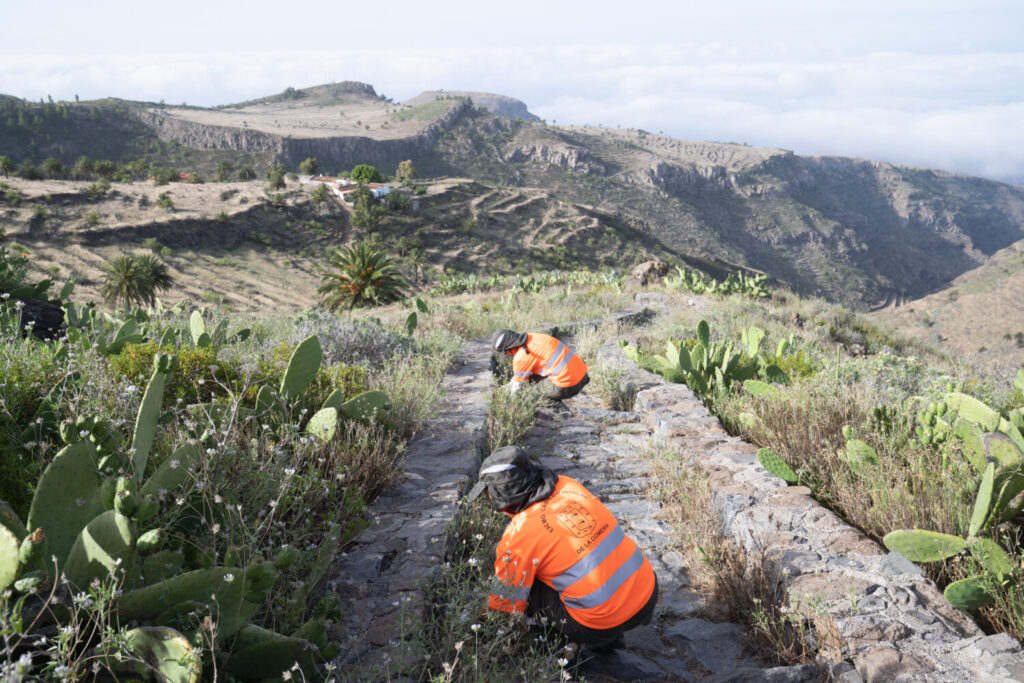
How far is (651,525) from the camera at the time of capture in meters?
3.95

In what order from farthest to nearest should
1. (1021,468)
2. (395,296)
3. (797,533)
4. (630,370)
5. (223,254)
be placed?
1. (223,254)
2. (395,296)
3. (630,370)
4. (797,533)
5. (1021,468)

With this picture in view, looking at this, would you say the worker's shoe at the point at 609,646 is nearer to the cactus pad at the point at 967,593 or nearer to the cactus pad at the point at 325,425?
the cactus pad at the point at 967,593

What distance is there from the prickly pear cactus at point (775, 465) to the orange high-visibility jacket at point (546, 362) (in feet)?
8.17

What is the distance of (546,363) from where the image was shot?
6012mm

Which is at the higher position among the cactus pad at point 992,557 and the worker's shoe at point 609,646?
the cactus pad at point 992,557

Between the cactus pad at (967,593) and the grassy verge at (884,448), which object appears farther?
the grassy verge at (884,448)

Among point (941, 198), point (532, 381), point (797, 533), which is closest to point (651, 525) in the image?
point (797, 533)

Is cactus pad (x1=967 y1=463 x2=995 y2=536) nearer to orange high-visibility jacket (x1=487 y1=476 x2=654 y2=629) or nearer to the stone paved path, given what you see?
the stone paved path

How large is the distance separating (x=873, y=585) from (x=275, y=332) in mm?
7233

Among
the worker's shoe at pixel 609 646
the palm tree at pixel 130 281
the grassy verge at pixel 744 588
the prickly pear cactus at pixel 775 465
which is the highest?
the prickly pear cactus at pixel 775 465

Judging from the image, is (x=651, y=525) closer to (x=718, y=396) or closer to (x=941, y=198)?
(x=718, y=396)

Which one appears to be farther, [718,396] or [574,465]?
[718,396]

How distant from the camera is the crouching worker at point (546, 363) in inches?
237

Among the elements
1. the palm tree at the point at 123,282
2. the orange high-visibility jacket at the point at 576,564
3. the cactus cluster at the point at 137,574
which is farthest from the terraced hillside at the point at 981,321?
the palm tree at the point at 123,282
